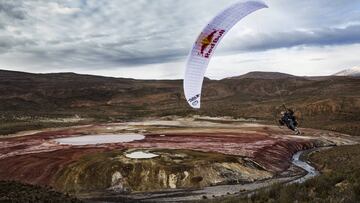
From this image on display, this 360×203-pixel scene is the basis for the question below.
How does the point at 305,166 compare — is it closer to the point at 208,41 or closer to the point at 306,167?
the point at 306,167

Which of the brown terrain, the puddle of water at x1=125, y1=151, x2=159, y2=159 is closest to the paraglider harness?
the brown terrain

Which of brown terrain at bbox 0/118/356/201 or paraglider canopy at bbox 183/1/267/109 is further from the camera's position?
brown terrain at bbox 0/118/356/201

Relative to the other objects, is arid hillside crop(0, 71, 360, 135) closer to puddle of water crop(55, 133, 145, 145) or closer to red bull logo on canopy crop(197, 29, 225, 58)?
puddle of water crop(55, 133, 145, 145)

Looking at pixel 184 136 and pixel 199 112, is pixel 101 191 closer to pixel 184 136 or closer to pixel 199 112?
pixel 184 136

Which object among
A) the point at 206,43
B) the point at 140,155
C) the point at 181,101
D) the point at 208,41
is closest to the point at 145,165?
the point at 140,155

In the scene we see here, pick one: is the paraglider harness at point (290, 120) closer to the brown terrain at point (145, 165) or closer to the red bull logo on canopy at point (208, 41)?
the brown terrain at point (145, 165)

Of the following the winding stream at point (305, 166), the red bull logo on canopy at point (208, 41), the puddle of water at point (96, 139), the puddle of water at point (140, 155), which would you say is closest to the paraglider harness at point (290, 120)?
the winding stream at point (305, 166)
